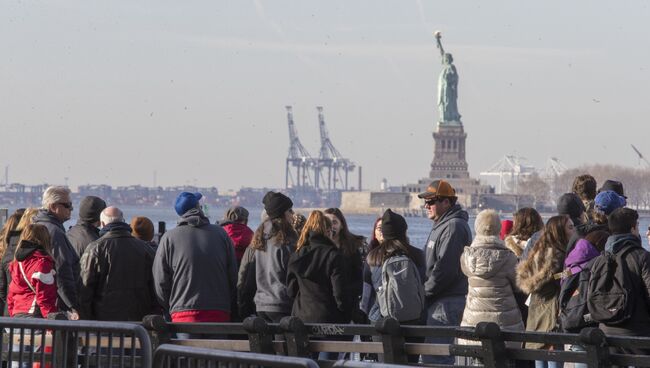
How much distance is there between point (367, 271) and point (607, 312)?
2570 mm

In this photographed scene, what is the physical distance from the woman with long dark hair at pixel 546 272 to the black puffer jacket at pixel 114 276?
107 inches

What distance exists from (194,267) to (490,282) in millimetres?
2039

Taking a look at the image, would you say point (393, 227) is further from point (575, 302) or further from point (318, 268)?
point (575, 302)

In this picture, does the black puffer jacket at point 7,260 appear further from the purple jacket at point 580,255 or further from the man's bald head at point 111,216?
the purple jacket at point 580,255

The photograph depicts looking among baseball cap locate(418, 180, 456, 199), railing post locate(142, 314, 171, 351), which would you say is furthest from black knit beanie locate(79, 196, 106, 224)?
railing post locate(142, 314, 171, 351)

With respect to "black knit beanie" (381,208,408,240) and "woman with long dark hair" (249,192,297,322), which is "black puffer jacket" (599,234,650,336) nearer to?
"black knit beanie" (381,208,408,240)

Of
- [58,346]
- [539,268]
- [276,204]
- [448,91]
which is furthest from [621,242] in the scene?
[448,91]

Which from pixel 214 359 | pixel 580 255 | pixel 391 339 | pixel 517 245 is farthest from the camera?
pixel 517 245

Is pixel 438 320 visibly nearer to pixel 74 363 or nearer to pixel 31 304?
pixel 31 304

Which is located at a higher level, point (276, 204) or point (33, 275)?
point (276, 204)

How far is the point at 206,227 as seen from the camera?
1119cm

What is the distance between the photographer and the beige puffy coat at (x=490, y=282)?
1055 cm

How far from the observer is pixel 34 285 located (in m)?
10.7

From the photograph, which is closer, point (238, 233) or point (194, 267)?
point (194, 267)
